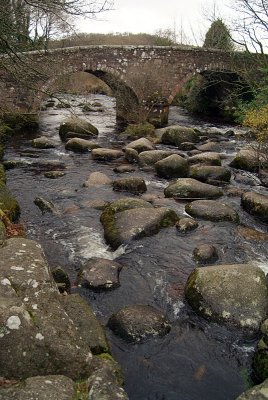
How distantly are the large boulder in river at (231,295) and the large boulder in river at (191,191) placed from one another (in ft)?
13.4

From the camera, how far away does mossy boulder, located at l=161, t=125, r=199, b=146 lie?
51.9 feet

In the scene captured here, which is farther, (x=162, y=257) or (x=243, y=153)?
(x=243, y=153)

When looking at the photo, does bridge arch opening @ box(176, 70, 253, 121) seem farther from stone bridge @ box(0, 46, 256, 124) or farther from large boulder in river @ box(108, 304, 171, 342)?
large boulder in river @ box(108, 304, 171, 342)

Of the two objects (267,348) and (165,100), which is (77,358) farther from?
(165,100)

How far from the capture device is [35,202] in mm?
9070

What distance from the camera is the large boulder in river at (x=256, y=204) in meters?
8.68

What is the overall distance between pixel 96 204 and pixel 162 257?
273 cm

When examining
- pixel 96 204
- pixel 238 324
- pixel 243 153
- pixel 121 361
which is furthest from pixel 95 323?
pixel 243 153

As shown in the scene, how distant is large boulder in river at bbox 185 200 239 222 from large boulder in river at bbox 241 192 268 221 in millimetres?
642

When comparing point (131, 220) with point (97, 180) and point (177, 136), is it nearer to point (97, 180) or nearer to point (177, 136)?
point (97, 180)

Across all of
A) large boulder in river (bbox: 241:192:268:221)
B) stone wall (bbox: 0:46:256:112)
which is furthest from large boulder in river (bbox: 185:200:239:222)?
stone wall (bbox: 0:46:256:112)

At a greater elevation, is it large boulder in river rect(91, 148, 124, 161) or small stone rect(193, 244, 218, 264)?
large boulder in river rect(91, 148, 124, 161)

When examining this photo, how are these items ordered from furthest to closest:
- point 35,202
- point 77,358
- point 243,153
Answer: point 243,153 < point 35,202 < point 77,358

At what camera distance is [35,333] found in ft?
11.5
